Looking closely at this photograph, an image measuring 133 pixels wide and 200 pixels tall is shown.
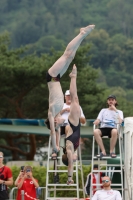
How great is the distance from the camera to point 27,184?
15.5 m

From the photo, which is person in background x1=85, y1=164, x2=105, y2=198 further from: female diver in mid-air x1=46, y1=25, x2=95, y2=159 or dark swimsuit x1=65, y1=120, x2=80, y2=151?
female diver in mid-air x1=46, y1=25, x2=95, y2=159

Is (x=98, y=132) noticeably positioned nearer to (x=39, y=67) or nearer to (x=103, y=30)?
(x=39, y=67)

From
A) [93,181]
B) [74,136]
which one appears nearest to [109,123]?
[93,181]

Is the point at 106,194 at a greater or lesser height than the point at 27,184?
lesser

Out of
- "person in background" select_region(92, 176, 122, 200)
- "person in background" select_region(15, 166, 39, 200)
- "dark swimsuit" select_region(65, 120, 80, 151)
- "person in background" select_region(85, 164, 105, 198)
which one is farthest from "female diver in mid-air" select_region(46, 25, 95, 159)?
"person in background" select_region(85, 164, 105, 198)

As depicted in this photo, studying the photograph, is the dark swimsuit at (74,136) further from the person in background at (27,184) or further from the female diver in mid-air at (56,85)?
the person in background at (27,184)

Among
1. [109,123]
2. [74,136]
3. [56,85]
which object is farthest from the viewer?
[109,123]

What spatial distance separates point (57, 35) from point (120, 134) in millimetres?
180813

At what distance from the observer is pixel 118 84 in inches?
5910

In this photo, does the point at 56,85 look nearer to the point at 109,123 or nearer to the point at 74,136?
the point at 74,136

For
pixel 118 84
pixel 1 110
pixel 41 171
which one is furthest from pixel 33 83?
pixel 118 84

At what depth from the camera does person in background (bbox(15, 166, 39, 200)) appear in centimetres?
1534

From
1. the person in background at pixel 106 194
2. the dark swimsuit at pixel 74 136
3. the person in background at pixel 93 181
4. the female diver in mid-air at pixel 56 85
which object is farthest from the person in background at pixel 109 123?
the female diver in mid-air at pixel 56 85

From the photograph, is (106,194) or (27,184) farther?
(27,184)
